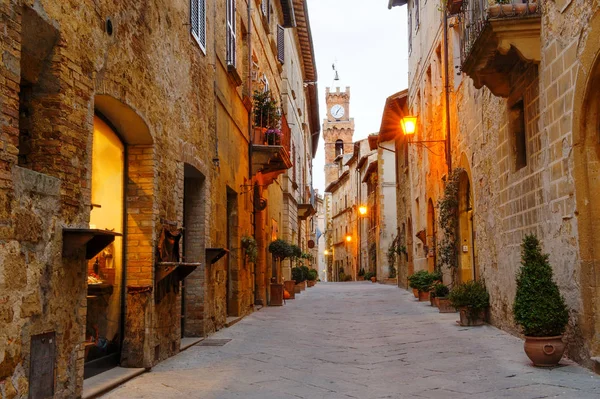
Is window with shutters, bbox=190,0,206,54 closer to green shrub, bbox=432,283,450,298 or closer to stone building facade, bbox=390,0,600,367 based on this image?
stone building facade, bbox=390,0,600,367

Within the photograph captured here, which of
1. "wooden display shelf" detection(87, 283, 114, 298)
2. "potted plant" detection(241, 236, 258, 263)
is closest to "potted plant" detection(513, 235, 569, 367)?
"wooden display shelf" detection(87, 283, 114, 298)

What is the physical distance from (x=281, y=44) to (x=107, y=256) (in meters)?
15.8

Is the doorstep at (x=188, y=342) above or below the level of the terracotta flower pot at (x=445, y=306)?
below

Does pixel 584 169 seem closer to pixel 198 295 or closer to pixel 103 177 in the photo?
pixel 103 177

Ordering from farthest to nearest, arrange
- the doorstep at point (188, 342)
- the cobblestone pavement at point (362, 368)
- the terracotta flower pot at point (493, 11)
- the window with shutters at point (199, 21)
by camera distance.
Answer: the window with shutters at point (199, 21) < the doorstep at point (188, 342) < the terracotta flower pot at point (493, 11) < the cobblestone pavement at point (362, 368)

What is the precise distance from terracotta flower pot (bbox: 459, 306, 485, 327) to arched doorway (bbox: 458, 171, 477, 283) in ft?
9.45

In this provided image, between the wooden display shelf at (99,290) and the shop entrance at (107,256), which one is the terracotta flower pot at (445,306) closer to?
the shop entrance at (107,256)

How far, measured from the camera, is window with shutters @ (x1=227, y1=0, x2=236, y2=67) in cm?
1297

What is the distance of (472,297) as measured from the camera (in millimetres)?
11320

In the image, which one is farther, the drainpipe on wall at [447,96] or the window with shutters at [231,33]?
the drainpipe on wall at [447,96]

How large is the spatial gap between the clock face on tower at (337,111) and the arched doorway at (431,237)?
6129 cm

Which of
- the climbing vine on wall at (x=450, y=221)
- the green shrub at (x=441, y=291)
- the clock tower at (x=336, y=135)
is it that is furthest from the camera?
the clock tower at (x=336, y=135)

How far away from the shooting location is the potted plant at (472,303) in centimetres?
1130

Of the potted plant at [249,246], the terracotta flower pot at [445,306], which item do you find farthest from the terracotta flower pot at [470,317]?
the potted plant at [249,246]
